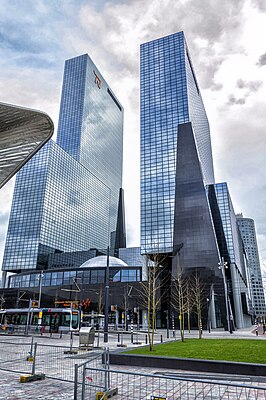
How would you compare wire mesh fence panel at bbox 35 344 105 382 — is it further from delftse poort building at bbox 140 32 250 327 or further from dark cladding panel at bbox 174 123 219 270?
dark cladding panel at bbox 174 123 219 270

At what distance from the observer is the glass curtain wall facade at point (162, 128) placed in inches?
3565

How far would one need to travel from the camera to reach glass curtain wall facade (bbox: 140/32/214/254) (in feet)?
297

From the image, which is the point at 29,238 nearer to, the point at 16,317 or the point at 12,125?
the point at 16,317

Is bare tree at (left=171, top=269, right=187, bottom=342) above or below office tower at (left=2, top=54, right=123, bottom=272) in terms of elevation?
below

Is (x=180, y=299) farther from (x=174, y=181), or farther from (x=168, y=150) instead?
(x=168, y=150)

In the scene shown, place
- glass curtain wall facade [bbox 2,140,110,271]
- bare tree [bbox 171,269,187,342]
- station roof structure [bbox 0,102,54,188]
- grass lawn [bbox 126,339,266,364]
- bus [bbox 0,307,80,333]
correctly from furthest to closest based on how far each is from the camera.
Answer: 1. glass curtain wall facade [bbox 2,140,110,271]
2. bus [bbox 0,307,80,333]
3. bare tree [bbox 171,269,187,342]
4. station roof structure [bbox 0,102,54,188]
5. grass lawn [bbox 126,339,266,364]

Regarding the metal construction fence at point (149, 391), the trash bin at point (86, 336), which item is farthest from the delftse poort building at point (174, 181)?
the metal construction fence at point (149, 391)

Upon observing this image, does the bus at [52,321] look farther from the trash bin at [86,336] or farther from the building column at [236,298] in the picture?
the building column at [236,298]

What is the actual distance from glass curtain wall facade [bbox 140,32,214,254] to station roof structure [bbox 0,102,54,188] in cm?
6406

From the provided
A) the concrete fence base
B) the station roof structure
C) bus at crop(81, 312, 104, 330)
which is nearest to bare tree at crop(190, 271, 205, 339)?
bus at crop(81, 312, 104, 330)

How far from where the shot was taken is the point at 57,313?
4469cm

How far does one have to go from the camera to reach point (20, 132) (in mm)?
18594

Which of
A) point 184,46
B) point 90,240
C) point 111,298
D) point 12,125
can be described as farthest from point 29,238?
point 12,125

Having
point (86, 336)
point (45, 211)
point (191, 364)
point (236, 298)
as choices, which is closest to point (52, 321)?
point (86, 336)
